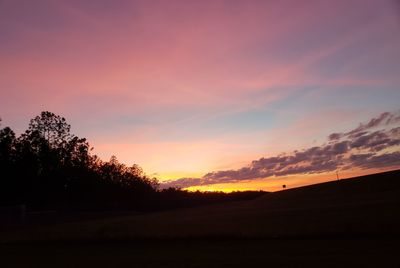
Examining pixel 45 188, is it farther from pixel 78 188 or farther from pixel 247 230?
pixel 247 230

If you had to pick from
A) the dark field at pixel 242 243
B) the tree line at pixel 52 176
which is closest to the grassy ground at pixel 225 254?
the dark field at pixel 242 243

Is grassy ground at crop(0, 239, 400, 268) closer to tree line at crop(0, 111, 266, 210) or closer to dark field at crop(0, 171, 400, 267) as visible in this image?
dark field at crop(0, 171, 400, 267)

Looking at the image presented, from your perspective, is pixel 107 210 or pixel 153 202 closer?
pixel 107 210

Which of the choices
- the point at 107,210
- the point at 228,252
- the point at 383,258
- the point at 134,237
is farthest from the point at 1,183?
the point at 383,258

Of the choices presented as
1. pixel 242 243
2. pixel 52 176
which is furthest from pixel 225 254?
pixel 52 176

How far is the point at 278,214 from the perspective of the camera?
120ft

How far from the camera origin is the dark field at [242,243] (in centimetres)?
1930

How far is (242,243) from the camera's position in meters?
26.4

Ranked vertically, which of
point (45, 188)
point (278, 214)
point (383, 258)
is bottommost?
point (383, 258)

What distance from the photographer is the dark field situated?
63.3 feet

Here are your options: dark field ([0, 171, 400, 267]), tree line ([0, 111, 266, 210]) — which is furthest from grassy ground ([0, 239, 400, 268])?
tree line ([0, 111, 266, 210])

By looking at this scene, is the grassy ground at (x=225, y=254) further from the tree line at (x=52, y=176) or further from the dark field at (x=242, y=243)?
the tree line at (x=52, y=176)

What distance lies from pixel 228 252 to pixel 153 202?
67.7m

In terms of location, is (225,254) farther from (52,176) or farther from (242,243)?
(52,176)
